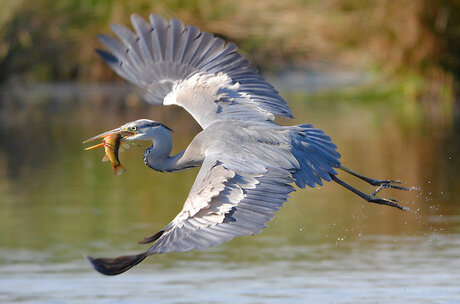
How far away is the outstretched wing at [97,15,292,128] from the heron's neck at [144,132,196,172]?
1.18ft

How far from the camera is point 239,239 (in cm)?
823

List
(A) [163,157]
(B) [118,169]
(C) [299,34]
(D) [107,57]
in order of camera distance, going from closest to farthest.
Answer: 1. (B) [118,169]
2. (A) [163,157]
3. (D) [107,57]
4. (C) [299,34]

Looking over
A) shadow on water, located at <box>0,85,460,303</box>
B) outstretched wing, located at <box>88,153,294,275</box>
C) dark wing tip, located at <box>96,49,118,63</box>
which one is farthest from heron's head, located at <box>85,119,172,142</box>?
shadow on water, located at <box>0,85,460,303</box>

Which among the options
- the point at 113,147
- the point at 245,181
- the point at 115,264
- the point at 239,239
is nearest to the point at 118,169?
the point at 113,147

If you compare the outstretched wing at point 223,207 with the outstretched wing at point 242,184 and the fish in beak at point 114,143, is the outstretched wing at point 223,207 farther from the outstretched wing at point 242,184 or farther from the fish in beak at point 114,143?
the fish in beak at point 114,143

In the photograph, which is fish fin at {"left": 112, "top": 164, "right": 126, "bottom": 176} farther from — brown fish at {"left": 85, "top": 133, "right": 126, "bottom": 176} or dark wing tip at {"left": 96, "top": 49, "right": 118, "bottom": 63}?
dark wing tip at {"left": 96, "top": 49, "right": 118, "bottom": 63}

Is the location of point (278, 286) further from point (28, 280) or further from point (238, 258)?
point (28, 280)

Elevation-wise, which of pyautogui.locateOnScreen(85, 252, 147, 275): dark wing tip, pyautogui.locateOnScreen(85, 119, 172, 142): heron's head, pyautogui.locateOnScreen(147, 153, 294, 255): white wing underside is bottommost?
pyautogui.locateOnScreen(85, 252, 147, 275): dark wing tip

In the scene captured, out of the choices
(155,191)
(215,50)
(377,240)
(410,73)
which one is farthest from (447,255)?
(410,73)

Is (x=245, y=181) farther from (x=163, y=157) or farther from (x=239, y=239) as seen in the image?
(x=239, y=239)

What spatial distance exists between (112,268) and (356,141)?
8.66 meters

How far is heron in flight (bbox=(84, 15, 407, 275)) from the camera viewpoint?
5.38m

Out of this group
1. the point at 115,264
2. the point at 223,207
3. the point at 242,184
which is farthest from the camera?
the point at 242,184

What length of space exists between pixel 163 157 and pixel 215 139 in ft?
1.68
